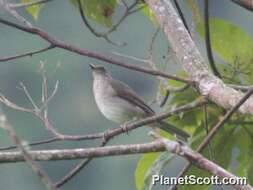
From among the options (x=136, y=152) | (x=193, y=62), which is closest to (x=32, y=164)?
(x=136, y=152)

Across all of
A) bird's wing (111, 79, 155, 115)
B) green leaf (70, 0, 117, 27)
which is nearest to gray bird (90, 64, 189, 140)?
bird's wing (111, 79, 155, 115)

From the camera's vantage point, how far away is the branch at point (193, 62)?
3.15 meters

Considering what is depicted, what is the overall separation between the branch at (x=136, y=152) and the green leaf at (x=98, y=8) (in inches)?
50.1

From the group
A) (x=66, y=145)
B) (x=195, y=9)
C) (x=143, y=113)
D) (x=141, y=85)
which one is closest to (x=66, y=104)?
(x=66, y=145)

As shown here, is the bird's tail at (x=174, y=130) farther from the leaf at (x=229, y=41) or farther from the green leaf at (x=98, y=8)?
the green leaf at (x=98, y=8)

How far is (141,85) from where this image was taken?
10.5 metres

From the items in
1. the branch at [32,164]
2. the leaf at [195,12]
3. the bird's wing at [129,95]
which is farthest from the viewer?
the bird's wing at [129,95]

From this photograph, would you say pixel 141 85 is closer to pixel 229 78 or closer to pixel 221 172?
pixel 229 78

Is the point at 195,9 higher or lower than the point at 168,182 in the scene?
higher

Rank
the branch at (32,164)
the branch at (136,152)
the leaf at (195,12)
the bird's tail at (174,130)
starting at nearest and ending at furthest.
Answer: the branch at (32,164) < the branch at (136,152) < the leaf at (195,12) < the bird's tail at (174,130)

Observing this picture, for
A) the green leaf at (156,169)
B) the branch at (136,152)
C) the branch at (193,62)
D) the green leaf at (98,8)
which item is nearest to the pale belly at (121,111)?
the green leaf at (98,8)

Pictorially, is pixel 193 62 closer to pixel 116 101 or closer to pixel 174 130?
pixel 174 130

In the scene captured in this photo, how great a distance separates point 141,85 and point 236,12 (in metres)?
2.74

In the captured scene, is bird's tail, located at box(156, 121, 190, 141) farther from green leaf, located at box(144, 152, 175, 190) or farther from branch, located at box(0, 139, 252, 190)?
branch, located at box(0, 139, 252, 190)
